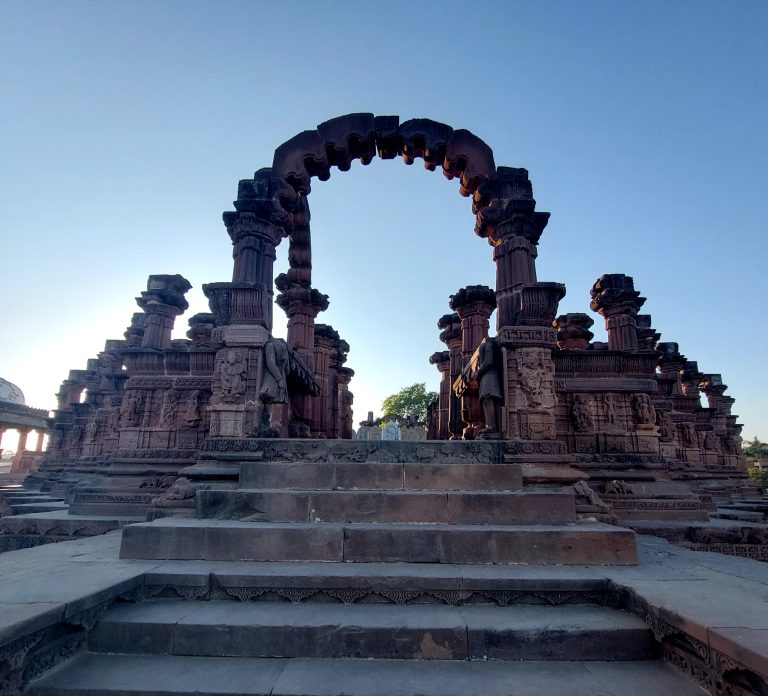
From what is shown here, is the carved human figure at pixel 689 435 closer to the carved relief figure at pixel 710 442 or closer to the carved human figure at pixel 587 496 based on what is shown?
the carved relief figure at pixel 710 442

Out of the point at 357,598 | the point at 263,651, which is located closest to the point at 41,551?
the point at 263,651

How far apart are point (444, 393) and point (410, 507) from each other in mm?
10553

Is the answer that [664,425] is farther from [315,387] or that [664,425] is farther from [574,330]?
[315,387]

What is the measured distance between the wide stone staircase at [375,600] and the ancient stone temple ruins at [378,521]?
0.8 inches

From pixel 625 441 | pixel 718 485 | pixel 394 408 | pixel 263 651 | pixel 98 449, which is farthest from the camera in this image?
pixel 394 408

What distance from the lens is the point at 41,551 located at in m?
4.95

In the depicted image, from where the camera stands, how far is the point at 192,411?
8664 millimetres

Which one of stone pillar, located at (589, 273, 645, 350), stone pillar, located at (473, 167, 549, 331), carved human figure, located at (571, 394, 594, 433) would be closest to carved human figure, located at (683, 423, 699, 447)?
stone pillar, located at (589, 273, 645, 350)

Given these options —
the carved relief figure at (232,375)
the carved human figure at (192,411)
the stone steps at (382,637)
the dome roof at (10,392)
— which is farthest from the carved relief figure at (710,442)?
A: the dome roof at (10,392)

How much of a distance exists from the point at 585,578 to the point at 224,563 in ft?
10.7

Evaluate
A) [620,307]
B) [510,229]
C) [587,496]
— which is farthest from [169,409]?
[620,307]

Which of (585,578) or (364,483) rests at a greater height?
(364,483)

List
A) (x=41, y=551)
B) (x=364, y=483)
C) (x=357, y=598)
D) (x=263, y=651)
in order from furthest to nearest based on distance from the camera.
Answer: (x=364, y=483) → (x=41, y=551) → (x=357, y=598) → (x=263, y=651)

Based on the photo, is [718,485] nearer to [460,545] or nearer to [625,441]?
[625,441]
